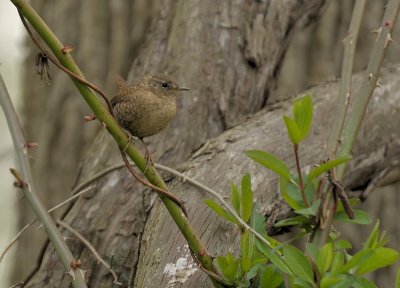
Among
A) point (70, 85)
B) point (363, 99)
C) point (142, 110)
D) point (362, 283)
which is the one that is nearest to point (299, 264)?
point (362, 283)

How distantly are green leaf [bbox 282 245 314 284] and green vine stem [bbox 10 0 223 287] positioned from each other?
0.40 meters

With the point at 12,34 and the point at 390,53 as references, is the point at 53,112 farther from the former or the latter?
the point at 12,34

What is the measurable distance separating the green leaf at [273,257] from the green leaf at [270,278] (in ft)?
0.24

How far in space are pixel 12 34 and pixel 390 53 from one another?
16.9ft

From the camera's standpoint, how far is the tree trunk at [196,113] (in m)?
2.99

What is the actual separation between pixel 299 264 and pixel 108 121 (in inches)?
23.2

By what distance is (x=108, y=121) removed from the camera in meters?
1.96

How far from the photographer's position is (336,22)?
4.86m

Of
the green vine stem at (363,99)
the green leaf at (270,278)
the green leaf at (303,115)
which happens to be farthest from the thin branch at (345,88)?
the green leaf at (270,278)

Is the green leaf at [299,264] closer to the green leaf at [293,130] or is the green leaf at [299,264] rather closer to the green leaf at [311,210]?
the green leaf at [311,210]

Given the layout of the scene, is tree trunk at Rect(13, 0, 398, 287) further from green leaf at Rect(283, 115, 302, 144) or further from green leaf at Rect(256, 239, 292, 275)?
green leaf at Rect(283, 115, 302, 144)

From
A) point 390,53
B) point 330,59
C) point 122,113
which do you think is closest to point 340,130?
point 122,113

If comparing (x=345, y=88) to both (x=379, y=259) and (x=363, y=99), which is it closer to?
(x=363, y=99)

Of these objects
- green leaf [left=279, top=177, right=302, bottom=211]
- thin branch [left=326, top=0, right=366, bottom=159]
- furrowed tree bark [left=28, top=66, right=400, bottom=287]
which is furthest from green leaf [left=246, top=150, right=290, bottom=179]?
furrowed tree bark [left=28, top=66, right=400, bottom=287]
